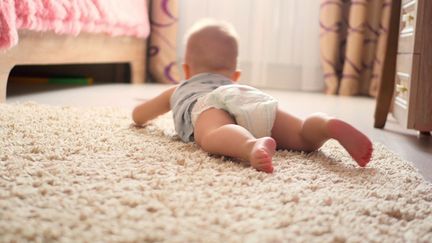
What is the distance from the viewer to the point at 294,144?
36.7 inches

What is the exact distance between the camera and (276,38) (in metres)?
2.54

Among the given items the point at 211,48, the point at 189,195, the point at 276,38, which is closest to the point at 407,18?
the point at 211,48

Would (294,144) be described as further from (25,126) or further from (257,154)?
(25,126)

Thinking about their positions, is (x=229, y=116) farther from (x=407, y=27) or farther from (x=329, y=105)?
(x=329, y=105)

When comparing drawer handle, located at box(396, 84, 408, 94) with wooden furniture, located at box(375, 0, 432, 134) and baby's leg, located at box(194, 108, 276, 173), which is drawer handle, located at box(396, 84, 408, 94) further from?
baby's leg, located at box(194, 108, 276, 173)

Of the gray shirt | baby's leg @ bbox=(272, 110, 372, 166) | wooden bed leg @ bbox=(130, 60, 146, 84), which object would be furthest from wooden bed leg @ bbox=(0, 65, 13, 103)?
wooden bed leg @ bbox=(130, 60, 146, 84)

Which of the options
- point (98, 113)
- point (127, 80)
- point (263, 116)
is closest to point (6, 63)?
point (98, 113)

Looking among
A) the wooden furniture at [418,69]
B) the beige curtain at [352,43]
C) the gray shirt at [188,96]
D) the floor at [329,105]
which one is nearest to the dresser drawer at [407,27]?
the wooden furniture at [418,69]

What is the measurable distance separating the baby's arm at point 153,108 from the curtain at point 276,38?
1530 mm

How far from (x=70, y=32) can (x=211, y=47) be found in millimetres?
795

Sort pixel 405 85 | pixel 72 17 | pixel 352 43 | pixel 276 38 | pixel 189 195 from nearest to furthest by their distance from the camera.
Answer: pixel 189 195 → pixel 405 85 → pixel 72 17 → pixel 352 43 → pixel 276 38

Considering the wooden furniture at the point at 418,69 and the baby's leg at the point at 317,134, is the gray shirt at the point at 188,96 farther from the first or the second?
the wooden furniture at the point at 418,69

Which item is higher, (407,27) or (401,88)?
(407,27)

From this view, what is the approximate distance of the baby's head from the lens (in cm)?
102
